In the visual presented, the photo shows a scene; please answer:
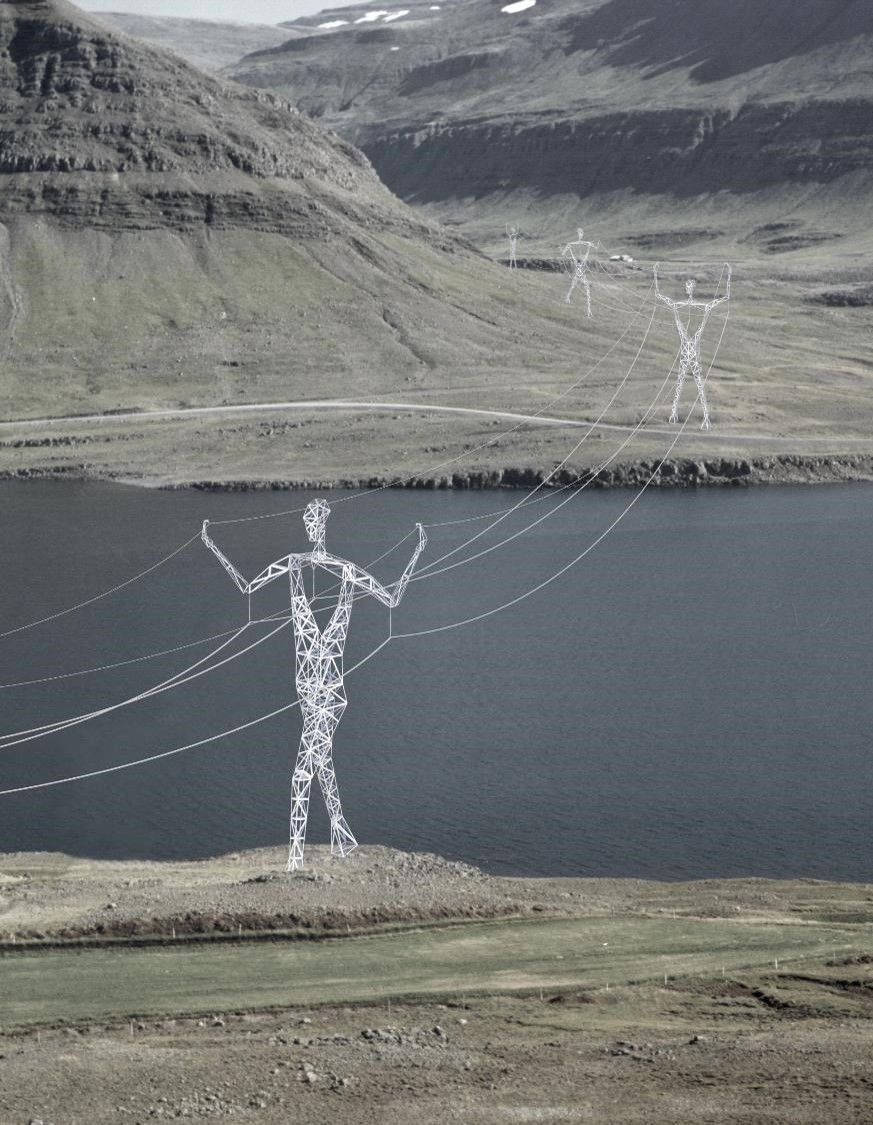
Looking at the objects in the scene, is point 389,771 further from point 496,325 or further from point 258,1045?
point 496,325

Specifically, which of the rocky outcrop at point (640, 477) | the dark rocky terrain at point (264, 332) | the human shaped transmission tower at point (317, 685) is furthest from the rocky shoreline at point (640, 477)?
the human shaped transmission tower at point (317, 685)

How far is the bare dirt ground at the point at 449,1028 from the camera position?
3747 centimetres

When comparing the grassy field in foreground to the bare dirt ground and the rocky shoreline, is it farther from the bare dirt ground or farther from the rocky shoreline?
the rocky shoreline

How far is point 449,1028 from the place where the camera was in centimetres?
4147

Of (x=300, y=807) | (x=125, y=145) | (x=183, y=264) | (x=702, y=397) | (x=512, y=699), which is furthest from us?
(x=125, y=145)

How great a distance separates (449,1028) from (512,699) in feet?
123

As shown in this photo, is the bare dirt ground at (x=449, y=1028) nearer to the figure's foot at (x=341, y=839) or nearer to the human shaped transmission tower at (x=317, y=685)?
the human shaped transmission tower at (x=317, y=685)

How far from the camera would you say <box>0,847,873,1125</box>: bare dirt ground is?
37469 mm

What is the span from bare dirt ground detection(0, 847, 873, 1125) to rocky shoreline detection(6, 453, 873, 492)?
266 feet

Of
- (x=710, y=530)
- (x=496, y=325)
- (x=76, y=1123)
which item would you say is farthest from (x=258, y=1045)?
(x=496, y=325)

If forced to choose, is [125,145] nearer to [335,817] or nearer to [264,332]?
[264,332]

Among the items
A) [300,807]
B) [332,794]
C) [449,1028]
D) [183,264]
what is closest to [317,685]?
[300,807]

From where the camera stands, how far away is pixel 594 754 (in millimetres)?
70625

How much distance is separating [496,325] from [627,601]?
8721 centimetres
